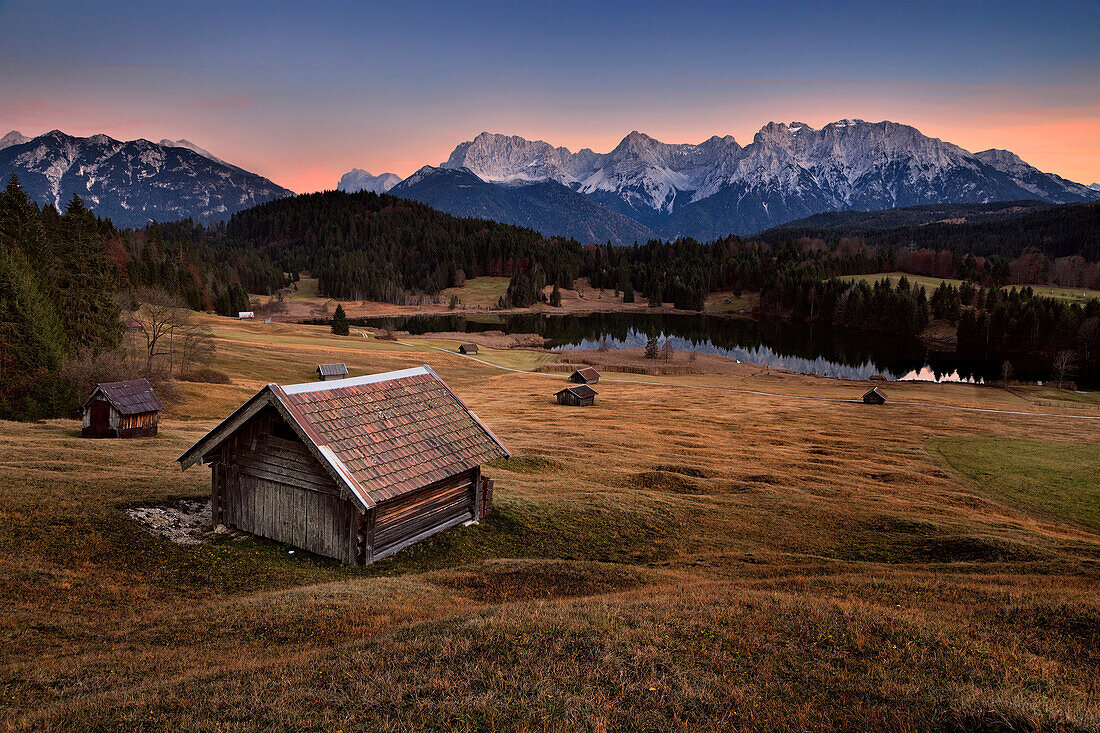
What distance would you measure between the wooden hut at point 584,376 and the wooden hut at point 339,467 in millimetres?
56140

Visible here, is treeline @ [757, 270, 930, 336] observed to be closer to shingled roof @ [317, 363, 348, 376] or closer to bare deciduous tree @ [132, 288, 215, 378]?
shingled roof @ [317, 363, 348, 376]

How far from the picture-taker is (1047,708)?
8297 mm

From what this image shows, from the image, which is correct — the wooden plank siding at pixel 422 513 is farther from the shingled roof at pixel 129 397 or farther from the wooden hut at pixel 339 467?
the shingled roof at pixel 129 397

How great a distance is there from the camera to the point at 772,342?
150 m

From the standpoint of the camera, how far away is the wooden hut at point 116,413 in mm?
37719

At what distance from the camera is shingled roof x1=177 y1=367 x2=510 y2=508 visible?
18.8 metres

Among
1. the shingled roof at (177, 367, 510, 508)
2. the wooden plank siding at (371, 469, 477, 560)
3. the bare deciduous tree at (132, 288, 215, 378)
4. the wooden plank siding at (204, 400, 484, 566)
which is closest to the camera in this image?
the shingled roof at (177, 367, 510, 508)

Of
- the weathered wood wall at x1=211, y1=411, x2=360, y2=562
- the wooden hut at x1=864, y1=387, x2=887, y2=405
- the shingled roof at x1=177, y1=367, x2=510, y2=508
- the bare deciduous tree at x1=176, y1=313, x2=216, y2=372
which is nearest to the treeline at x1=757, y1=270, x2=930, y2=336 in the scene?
the wooden hut at x1=864, y1=387, x2=887, y2=405

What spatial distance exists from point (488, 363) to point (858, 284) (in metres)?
139

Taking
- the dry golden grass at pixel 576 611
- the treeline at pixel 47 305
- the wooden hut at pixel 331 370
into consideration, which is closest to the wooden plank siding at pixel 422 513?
the dry golden grass at pixel 576 611

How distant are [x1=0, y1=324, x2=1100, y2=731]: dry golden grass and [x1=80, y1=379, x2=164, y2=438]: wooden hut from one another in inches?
142

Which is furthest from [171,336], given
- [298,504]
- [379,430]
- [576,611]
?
[576,611]

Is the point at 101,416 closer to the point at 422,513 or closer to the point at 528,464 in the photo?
the point at 528,464

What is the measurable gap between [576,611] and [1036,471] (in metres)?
41.9
